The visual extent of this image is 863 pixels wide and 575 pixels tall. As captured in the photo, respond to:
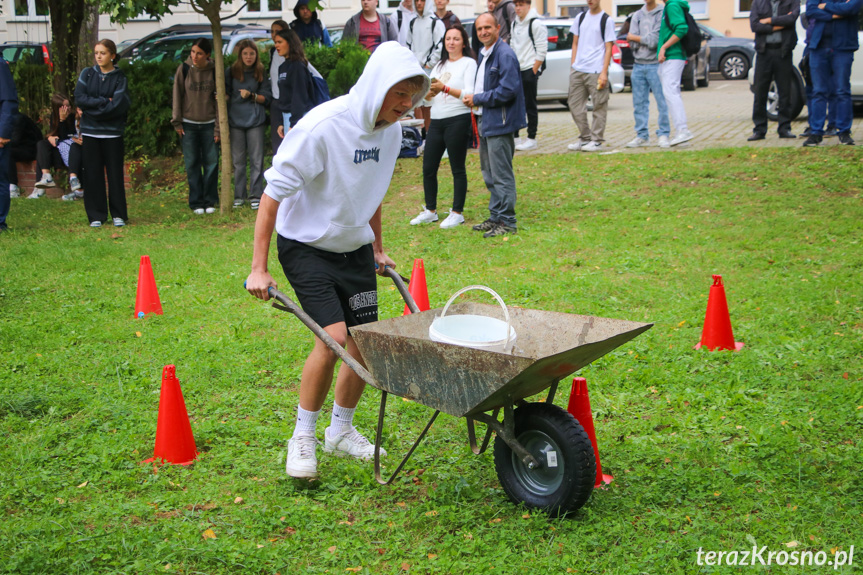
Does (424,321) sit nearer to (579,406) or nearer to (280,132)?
(579,406)

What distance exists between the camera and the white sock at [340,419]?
13.9 feet

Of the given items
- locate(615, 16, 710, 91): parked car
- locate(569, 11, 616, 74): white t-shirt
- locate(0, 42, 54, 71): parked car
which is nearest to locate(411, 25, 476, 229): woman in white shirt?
locate(569, 11, 616, 74): white t-shirt

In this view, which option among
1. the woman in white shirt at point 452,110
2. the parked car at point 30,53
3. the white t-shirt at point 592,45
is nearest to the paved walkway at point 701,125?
the white t-shirt at point 592,45

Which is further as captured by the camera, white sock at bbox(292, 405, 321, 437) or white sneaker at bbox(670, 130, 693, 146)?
white sneaker at bbox(670, 130, 693, 146)

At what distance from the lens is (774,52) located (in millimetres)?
11469

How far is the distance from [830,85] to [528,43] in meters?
4.05

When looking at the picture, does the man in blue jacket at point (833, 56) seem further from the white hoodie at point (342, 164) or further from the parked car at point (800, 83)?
the white hoodie at point (342, 164)

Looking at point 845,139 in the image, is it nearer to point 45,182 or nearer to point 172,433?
point 172,433

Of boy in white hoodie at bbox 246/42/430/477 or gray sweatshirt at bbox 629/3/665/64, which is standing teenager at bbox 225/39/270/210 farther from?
boy in white hoodie at bbox 246/42/430/477

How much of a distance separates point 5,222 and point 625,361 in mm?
8457

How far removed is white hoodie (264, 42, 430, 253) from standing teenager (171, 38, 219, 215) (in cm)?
760

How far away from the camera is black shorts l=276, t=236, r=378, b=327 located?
384 cm

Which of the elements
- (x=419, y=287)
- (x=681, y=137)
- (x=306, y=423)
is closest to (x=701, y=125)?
(x=681, y=137)

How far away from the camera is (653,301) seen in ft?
21.8
